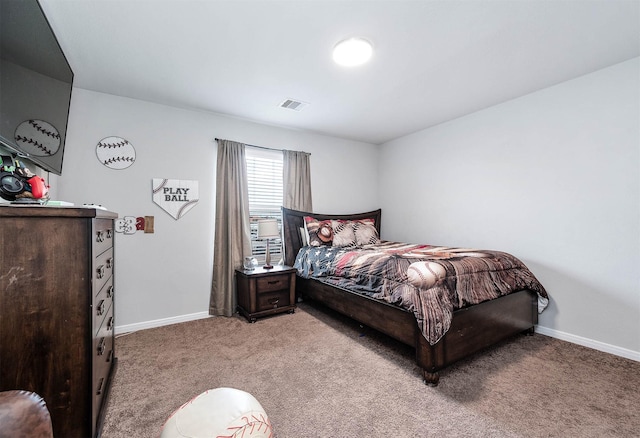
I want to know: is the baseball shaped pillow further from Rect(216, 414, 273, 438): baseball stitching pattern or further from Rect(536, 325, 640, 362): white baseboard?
Rect(536, 325, 640, 362): white baseboard

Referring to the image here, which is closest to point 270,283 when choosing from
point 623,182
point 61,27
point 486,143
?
point 61,27

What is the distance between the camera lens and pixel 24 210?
1.02 m

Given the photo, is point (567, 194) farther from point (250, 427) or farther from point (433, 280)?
point (250, 427)

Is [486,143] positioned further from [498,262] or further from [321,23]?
[321,23]

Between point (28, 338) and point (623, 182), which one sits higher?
point (623, 182)

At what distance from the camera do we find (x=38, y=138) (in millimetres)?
1456

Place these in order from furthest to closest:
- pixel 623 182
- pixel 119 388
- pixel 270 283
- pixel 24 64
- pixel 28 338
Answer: pixel 270 283 < pixel 623 182 < pixel 119 388 < pixel 24 64 < pixel 28 338

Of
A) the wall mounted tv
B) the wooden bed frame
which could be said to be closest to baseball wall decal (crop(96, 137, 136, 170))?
the wall mounted tv

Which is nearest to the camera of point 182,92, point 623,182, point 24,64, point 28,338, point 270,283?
point 28,338

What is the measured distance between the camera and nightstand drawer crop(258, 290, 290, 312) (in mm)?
3062

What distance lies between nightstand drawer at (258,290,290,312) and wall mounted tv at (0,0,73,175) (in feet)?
6.78

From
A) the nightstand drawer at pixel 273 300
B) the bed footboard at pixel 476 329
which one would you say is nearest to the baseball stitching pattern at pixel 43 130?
the nightstand drawer at pixel 273 300

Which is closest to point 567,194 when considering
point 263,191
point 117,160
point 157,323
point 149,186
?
point 263,191

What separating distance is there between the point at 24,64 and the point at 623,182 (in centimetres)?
396
